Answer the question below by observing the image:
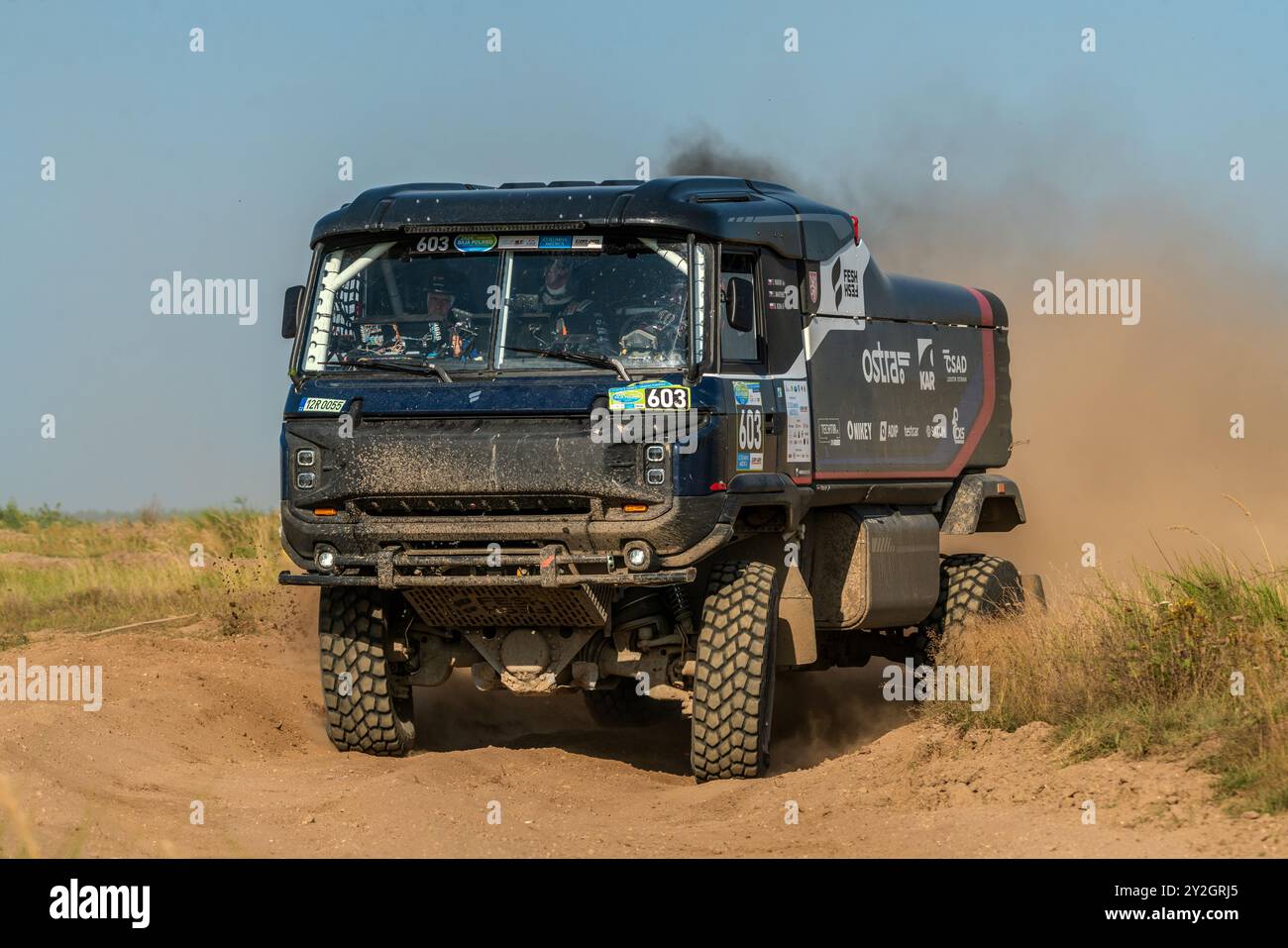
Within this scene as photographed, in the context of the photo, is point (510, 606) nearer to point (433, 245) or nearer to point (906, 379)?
point (433, 245)

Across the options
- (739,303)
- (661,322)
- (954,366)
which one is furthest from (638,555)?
(954,366)

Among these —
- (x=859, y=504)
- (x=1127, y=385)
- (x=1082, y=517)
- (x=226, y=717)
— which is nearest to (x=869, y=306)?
(x=859, y=504)

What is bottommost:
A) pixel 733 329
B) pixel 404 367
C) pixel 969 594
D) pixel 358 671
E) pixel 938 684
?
pixel 938 684

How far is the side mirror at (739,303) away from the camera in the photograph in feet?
35.8

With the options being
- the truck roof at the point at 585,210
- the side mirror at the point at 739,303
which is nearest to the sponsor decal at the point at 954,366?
the truck roof at the point at 585,210

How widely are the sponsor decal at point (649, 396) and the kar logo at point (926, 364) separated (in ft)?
11.4

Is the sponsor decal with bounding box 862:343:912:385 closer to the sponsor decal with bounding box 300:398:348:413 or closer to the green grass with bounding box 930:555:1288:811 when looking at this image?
the green grass with bounding box 930:555:1288:811

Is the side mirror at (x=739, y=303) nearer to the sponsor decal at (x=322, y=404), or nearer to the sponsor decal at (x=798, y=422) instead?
the sponsor decal at (x=798, y=422)

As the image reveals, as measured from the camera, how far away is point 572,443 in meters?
10.4

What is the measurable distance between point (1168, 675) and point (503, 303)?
4414 millimetres

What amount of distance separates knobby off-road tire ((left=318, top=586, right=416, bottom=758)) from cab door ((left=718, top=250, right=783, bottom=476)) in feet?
8.38

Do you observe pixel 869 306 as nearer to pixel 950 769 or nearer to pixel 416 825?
pixel 950 769
